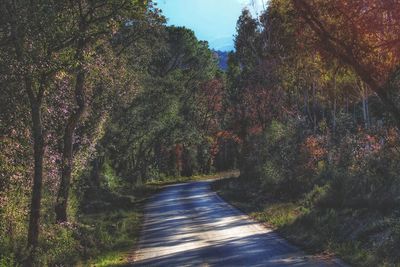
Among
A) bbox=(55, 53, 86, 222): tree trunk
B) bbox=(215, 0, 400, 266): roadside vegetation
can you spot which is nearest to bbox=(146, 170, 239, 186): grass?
bbox=(215, 0, 400, 266): roadside vegetation

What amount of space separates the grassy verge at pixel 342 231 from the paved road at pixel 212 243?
0.55 m

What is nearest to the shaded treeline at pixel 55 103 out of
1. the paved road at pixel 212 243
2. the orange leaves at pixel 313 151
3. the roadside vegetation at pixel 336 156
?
the paved road at pixel 212 243

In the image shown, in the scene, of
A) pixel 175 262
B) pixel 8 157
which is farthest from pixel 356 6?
pixel 8 157

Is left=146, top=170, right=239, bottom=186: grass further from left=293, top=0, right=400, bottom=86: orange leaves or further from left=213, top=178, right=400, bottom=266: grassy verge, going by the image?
left=293, top=0, right=400, bottom=86: orange leaves

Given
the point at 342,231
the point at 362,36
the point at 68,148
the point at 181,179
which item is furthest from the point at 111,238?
the point at 181,179

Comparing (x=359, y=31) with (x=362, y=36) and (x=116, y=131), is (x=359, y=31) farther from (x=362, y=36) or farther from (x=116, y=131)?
(x=116, y=131)

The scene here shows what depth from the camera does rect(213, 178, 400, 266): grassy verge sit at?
41.0 feet

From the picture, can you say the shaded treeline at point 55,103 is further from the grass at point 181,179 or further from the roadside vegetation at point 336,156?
the grass at point 181,179

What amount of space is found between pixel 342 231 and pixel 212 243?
13.2ft

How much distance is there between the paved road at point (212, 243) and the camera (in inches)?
546

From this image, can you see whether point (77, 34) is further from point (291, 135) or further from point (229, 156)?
point (229, 156)

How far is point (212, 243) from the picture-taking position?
56.6ft

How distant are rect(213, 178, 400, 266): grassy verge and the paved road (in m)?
0.55

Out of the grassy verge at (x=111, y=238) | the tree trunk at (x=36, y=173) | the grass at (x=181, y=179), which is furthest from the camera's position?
the grass at (x=181, y=179)
